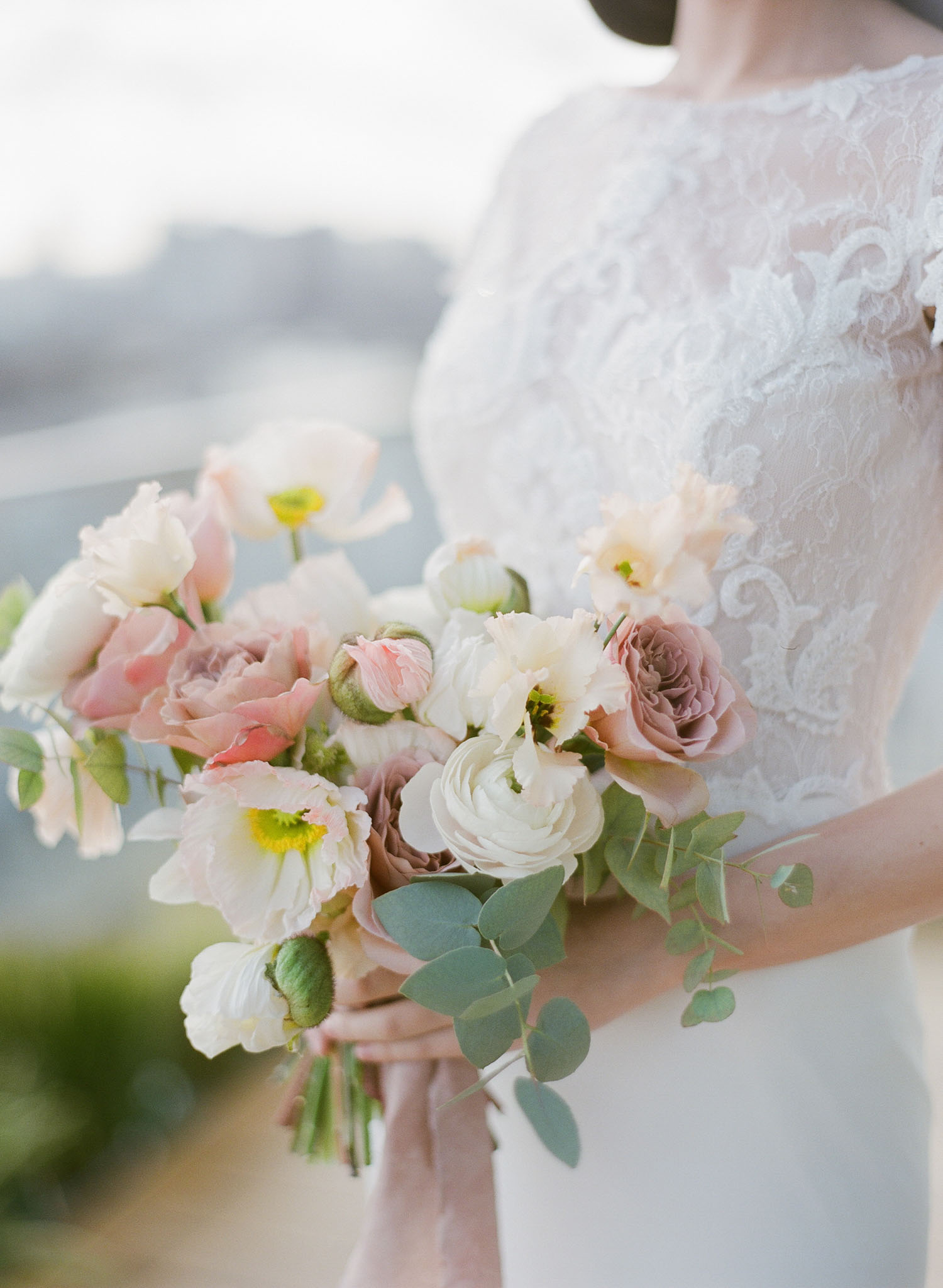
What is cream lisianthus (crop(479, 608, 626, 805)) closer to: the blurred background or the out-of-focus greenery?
the blurred background

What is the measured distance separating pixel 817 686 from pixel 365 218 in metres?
3.56

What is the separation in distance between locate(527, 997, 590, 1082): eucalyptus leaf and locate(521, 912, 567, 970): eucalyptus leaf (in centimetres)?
4

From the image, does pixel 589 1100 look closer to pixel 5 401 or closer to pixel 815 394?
pixel 815 394

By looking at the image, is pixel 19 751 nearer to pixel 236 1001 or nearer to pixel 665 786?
pixel 236 1001

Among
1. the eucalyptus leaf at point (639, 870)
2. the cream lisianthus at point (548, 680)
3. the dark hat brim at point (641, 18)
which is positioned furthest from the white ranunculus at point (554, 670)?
the dark hat brim at point (641, 18)

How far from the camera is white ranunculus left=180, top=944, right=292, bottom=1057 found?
55 cm

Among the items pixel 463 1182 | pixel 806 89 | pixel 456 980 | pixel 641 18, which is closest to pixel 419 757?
pixel 456 980

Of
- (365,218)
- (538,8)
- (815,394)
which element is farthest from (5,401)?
(815,394)

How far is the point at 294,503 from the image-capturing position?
0.75 metres

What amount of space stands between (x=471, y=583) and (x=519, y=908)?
0.74 ft

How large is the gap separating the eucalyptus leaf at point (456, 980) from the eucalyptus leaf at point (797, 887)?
16 cm

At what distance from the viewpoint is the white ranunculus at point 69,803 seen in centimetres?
69

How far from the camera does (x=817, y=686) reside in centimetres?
79

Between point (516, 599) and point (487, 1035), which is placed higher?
point (516, 599)
